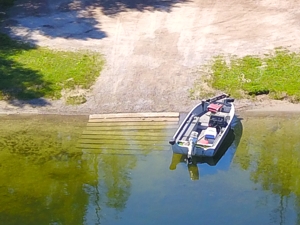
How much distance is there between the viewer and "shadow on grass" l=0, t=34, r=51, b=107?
74.8 ft

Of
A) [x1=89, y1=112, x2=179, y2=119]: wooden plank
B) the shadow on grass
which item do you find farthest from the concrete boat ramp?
the shadow on grass

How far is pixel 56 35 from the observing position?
2648 centimetres

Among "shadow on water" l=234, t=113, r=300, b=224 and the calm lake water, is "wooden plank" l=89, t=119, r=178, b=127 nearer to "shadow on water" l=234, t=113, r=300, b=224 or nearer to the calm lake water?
the calm lake water

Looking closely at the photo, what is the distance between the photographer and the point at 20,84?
76.5ft

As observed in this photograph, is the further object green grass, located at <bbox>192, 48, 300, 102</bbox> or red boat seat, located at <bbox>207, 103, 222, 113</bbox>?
green grass, located at <bbox>192, 48, 300, 102</bbox>

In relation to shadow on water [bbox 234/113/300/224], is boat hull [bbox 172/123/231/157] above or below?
above

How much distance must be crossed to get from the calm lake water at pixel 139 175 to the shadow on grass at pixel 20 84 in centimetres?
100

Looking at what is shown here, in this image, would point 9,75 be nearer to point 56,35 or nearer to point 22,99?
point 22,99

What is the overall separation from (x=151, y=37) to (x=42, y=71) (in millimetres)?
4897

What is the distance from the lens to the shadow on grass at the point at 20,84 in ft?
74.8

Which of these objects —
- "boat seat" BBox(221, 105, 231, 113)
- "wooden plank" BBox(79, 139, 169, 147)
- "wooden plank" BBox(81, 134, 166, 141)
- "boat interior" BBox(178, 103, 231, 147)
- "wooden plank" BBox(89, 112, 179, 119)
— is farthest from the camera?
"wooden plank" BBox(89, 112, 179, 119)

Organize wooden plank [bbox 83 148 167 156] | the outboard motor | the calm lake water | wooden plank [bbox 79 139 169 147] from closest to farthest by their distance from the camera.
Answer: the calm lake water, the outboard motor, wooden plank [bbox 83 148 167 156], wooden plank [bbox 79 139 169 147]

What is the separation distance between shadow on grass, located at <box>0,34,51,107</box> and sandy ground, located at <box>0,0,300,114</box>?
0.28 meters

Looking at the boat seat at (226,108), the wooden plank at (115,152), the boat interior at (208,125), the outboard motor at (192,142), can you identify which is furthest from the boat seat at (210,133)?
the wooden plank at (115,152)
